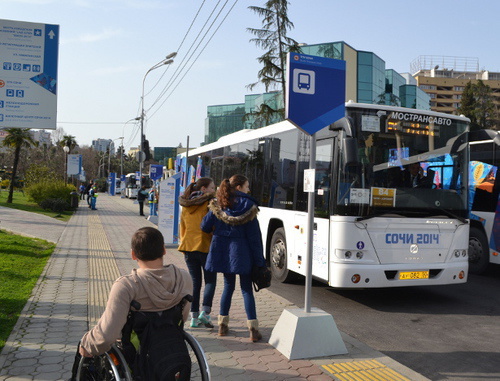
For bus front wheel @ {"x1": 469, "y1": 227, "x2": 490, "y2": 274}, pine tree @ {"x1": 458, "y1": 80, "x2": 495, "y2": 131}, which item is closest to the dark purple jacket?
bus front wheel @ {"x1": 469, "y1": 227, "x2": 490, "y2": 274}

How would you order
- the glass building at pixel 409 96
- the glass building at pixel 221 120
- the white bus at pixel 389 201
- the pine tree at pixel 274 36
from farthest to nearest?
the glass building at pixel 221 120 → the glass building at pixel 409 96 → the pine tree at pixel 274 36 → the white bus at pixel 389 201

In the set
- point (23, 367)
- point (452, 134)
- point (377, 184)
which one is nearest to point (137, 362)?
point (23, 367)

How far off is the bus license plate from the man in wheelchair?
494 centimetres

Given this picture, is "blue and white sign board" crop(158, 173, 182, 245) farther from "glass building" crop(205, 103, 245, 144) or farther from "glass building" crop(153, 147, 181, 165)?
"glass building" crop(153, 147, 181, 165)

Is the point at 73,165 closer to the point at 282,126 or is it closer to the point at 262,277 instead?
the point at 282,126

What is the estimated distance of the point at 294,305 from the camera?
7234 millimetres

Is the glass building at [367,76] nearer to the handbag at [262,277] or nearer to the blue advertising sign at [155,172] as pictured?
the blue advertising sign at [155,172]

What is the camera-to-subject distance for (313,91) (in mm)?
5098

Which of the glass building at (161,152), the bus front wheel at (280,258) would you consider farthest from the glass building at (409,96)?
the glass building at (161,152)

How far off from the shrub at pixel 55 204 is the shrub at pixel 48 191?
684 mm

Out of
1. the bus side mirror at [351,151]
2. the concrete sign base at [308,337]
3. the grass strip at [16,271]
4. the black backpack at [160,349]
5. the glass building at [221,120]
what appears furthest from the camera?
the glass building at [221,120]

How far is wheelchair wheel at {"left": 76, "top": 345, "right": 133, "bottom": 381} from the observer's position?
2904 mm

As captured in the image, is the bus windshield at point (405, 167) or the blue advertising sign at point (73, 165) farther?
the blue advertising sign at point (73, 165)

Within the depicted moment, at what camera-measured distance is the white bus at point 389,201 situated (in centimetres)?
714
